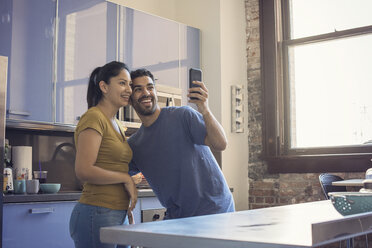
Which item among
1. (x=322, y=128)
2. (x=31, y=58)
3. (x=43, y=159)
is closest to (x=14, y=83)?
(x=31, y=58)

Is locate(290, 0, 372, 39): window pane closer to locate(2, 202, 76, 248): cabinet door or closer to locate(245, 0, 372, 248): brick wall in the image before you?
locate(245, 0, 372, 248): brick wall

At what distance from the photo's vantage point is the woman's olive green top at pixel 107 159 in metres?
1.95

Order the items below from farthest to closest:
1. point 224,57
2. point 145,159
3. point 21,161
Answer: point 224,57
point 21,161
point 145,159

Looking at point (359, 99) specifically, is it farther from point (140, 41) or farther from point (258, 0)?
point (140, 41)

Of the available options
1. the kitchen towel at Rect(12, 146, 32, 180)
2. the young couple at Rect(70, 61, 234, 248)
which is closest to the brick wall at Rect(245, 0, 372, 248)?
the kitchen towel at Rect(12, 146, 32, 180)

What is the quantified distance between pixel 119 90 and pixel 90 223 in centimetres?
57

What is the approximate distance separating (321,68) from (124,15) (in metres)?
1.94

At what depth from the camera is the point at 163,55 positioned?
4.39 meters

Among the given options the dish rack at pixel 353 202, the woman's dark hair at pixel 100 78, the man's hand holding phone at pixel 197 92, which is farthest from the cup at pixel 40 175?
the dish rack at pixel 353 202

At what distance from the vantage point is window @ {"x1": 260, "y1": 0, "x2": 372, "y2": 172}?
4.39 metres

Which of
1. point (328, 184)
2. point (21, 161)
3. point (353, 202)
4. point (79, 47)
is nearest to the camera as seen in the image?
point (353, 202)

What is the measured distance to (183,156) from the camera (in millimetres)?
1969

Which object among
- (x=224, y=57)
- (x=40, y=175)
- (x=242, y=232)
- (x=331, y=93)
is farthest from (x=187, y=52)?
(x=242, y=232)

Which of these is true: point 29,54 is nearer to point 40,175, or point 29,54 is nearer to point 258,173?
point 40,175
